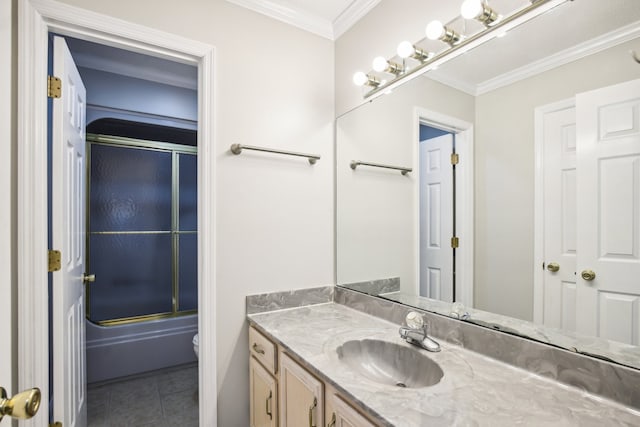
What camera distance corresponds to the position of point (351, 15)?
70.7 inches

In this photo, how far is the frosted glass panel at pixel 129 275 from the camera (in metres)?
2.85

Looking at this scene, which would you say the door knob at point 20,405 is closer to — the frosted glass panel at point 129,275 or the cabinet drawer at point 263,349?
the cabinet drawer at point 263,349

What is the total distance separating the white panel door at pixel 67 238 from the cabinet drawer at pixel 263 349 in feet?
2.69

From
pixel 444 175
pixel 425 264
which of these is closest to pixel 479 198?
pixel 444 175

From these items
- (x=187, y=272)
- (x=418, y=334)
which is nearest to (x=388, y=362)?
(x=418, y=334)

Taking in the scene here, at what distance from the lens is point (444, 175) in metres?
1.39

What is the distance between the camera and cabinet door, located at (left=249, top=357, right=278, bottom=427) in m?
1.39

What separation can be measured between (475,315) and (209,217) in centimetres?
125

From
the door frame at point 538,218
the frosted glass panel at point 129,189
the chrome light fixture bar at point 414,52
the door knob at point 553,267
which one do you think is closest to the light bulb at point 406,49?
the chrome light fixture bar at point 414,52

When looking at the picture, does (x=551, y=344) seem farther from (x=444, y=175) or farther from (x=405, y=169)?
(x=405, y=169)

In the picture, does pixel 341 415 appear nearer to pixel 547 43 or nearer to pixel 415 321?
pixel 415 321

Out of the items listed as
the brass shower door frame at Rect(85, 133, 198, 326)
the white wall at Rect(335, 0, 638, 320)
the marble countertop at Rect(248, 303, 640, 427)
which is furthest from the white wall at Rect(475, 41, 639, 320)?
the brass shower door frame at Rect(85, 133, 198, 326)

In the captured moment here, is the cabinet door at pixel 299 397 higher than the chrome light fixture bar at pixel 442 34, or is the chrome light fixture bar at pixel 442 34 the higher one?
the chrome light fixture bar at pixel 442 34

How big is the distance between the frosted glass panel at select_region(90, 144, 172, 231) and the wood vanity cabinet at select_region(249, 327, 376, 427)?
1.96m
